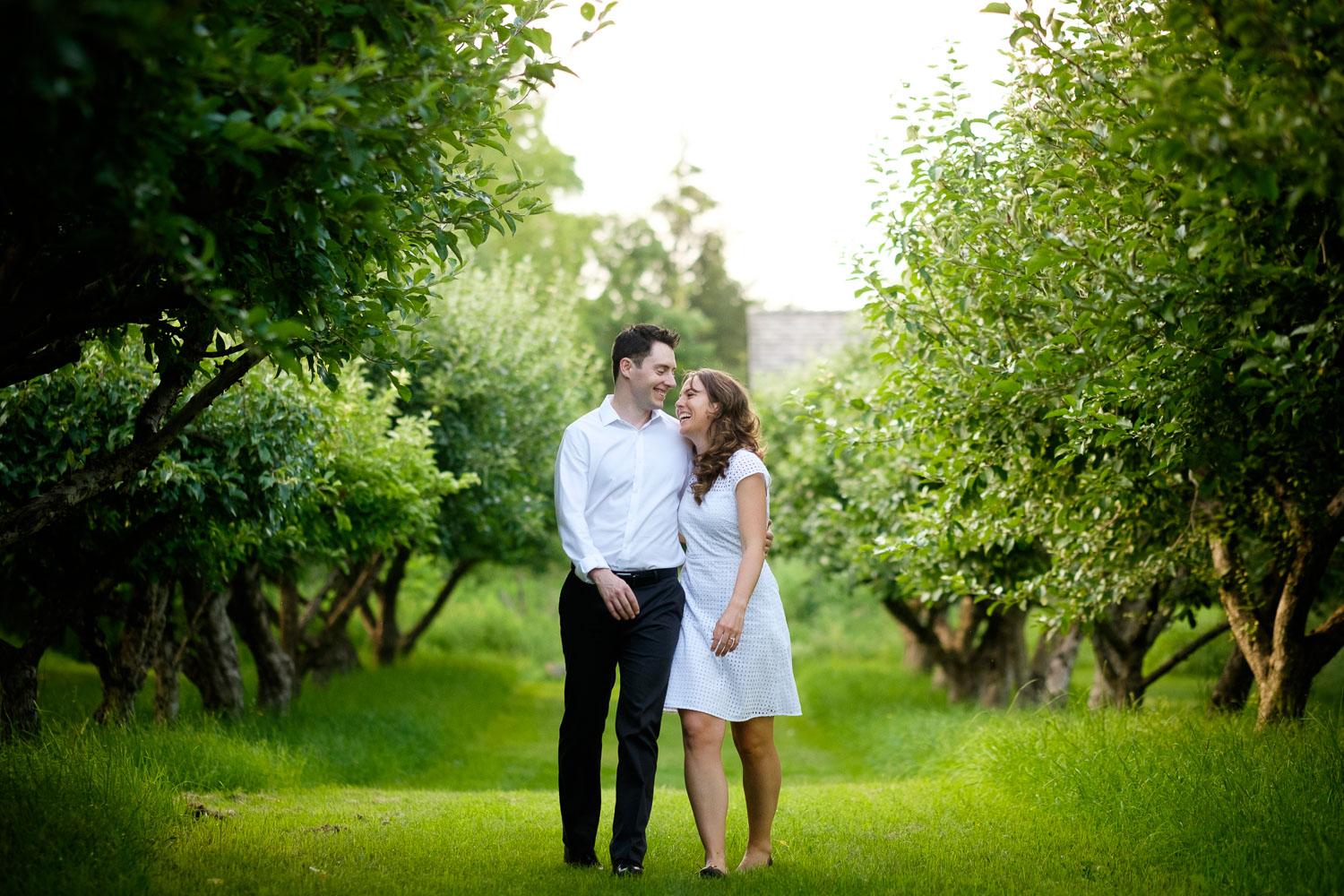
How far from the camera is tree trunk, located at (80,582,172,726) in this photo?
833 cm

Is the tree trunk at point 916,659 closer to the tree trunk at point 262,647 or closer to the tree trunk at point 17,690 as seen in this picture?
the tree trunk at point 262,647

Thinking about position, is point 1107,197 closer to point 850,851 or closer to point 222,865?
point 850,851

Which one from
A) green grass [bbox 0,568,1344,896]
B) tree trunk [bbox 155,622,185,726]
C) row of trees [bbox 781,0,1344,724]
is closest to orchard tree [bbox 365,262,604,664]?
tree trunk [bbox 155,622,185,726]

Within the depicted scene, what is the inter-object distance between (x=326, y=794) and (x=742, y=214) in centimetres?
4448

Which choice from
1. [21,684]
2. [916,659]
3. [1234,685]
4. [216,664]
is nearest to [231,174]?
[21,684]

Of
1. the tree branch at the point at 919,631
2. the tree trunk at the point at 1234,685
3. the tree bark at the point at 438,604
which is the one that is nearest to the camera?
the tree trunk at the point at 1234,685

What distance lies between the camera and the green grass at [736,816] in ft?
15.3

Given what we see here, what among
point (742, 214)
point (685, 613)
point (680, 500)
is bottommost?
point (685, 613)

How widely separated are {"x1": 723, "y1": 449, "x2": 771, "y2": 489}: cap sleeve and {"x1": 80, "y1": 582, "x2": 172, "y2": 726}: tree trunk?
17.4 ft

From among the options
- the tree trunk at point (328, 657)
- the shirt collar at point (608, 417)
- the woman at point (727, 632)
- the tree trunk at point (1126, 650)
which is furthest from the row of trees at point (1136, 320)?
the tree trunk at point (328, 657)

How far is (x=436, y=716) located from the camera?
13.4 metres

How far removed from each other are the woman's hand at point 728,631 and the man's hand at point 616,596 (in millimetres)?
384

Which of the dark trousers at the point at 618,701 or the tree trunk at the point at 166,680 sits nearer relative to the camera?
the dark trousers at the point at 618,701

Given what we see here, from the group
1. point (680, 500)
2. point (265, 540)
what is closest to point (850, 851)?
point (680, 500)
